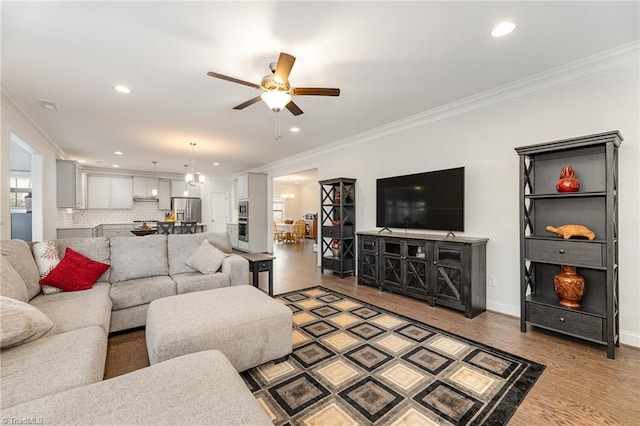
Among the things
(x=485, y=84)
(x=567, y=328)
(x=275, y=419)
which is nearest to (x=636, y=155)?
(x=485, y=84)

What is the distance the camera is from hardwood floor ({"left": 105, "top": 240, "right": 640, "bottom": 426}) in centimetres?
167

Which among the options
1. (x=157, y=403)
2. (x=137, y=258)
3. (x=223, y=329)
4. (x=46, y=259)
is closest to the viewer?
(x=157, y=403)

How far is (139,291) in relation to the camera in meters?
2.83

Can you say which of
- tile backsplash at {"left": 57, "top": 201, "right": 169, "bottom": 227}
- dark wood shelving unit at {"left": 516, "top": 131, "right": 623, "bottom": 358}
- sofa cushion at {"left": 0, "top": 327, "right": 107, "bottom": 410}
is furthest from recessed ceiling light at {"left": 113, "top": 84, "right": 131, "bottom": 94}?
tile backsplash at {"left": 57, "top": 201, "right": 169, "bottom": 227}

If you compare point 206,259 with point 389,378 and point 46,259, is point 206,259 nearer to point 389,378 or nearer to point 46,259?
point 46,259

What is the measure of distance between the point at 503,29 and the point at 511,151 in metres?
1.49

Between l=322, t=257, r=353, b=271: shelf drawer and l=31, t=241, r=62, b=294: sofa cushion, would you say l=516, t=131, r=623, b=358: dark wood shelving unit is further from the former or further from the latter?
l=31, t=241, r=62, b=294: sofa cushion

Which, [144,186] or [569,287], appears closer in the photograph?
[569,287]

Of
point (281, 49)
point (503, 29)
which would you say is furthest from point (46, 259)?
point (503, 29)

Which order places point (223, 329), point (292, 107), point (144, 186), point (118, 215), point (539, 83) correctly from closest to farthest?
1. point (223, 329)
2. point (292, 107)
3. point (539, 83)
4. point (118, 215)
5. point (144, 186)

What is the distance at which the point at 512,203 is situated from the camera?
10.3 feet

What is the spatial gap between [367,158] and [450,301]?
108 inches

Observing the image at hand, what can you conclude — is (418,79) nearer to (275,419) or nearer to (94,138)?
(275,419)

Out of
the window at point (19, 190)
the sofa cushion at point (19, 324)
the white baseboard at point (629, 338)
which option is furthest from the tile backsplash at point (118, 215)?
the white baseboard at point (629, 338)
